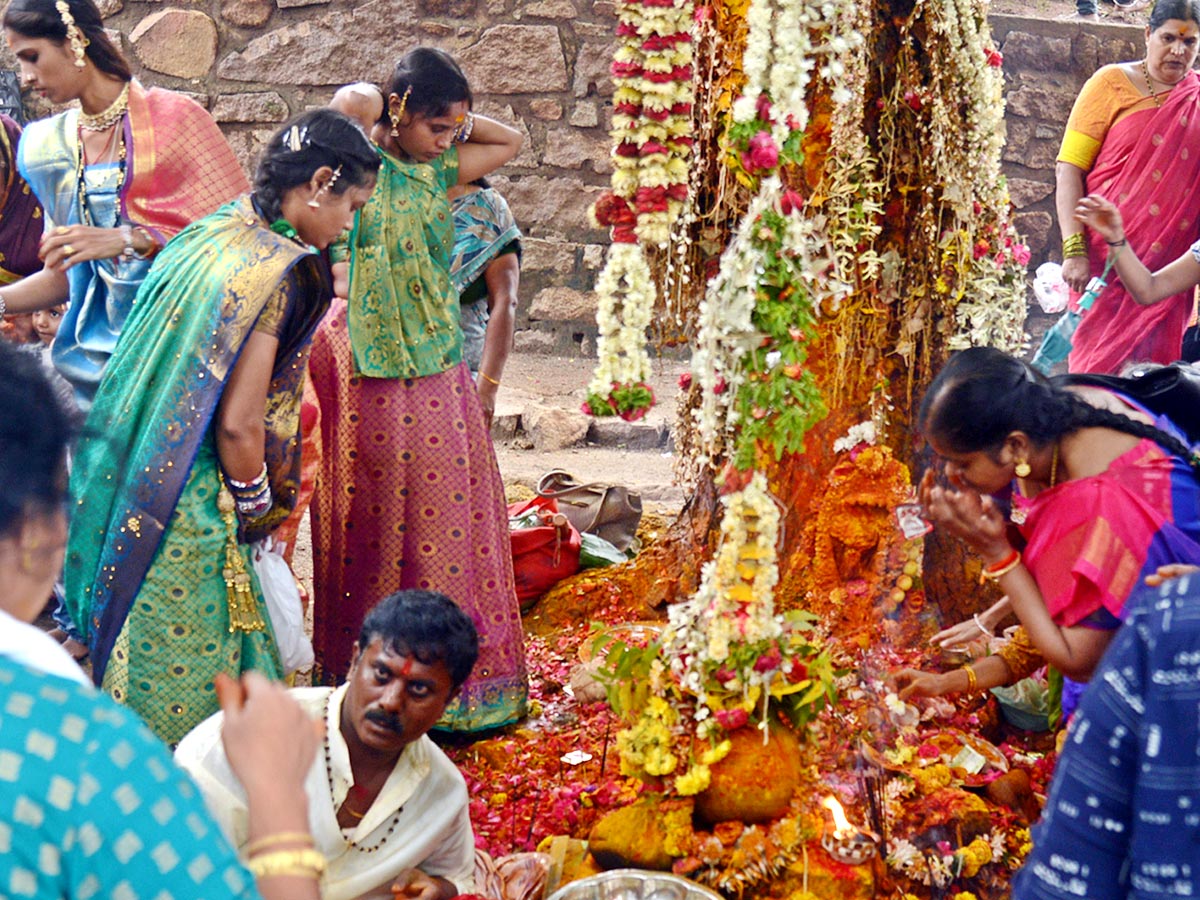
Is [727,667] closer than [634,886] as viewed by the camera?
No

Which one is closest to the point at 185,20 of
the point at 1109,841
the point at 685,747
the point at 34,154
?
the point at 34,154

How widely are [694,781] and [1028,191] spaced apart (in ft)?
19.4

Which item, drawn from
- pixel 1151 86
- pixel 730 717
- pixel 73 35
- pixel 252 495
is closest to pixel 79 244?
pixel 73 35

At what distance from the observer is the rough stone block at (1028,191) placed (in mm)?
7719

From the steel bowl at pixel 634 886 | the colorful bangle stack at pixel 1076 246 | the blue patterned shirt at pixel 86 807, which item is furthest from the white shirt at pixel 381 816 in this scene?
the colorful bangle stack at pixel 1076 246

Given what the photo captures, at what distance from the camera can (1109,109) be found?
4.91 m

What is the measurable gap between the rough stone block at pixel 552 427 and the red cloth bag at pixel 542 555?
1828mm

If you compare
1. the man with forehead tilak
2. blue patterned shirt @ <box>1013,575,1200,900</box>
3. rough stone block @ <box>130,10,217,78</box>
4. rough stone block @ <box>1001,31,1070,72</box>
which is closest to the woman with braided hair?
blue patterned shirt @ <box>1013,575,1200,900</box>

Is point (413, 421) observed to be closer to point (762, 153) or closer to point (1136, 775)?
point (762, 153)

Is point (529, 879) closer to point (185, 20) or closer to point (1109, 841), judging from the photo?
point (1109, 841)

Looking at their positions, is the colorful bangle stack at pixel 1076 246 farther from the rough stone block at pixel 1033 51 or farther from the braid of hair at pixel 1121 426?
the rough stone block at pixel 1033 51

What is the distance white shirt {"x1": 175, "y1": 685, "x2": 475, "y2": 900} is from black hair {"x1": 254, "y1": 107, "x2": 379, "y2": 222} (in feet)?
3.90

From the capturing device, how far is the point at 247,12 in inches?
286

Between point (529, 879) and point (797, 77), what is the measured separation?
6.26 feet
